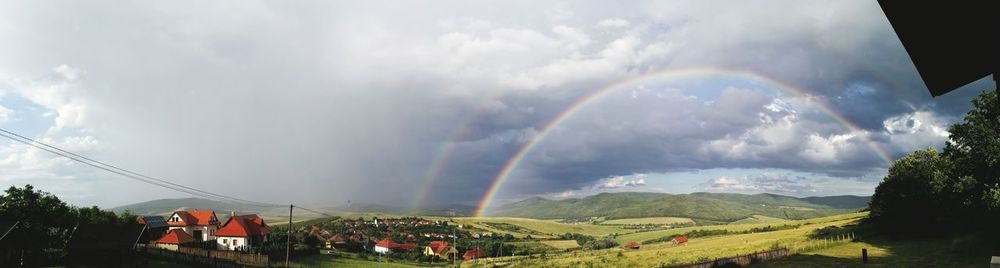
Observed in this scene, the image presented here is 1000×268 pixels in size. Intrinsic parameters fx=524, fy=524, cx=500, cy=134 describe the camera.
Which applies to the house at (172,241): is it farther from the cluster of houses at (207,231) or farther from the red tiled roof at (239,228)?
the red tiled roof at (239,228)

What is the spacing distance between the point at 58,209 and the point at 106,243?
28.2 meters

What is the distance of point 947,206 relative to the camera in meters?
51.7

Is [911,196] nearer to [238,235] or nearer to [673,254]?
[673,254]

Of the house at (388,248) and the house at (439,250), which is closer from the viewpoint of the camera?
the house at (439,250)

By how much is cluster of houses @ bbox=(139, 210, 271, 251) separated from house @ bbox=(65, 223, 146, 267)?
23.2 m

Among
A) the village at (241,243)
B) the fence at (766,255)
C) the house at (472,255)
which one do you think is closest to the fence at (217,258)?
the village at (241,243)

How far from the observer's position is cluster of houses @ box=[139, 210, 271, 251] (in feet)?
257

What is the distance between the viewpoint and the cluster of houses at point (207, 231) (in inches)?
3081

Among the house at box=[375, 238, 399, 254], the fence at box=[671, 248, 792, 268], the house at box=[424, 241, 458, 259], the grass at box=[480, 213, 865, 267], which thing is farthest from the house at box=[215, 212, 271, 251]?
the fence at box=[671, 248, 792, 268]

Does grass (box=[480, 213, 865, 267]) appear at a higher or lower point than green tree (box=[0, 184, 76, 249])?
lower

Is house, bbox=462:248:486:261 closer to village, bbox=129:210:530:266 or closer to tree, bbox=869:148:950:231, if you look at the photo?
village, bbox=129:210:530:266

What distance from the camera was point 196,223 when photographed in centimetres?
9319

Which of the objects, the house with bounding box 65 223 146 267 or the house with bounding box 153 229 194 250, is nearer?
the house with bounding box 65 223 146 267

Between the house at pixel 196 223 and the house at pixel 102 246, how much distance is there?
39.6m
